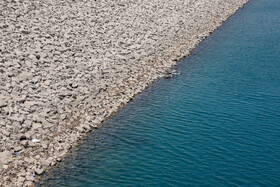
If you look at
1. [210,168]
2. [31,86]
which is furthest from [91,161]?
[31,86]

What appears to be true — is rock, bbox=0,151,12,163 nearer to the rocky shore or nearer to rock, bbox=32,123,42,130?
the rocky shore

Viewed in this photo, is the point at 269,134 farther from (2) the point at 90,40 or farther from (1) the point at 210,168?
(2) the point at 90,40

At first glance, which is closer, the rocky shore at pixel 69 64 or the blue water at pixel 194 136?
the blue water at pixel 194 136

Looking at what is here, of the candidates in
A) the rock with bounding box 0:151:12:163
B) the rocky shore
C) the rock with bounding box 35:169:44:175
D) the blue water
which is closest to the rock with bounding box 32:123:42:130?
the rocky shore

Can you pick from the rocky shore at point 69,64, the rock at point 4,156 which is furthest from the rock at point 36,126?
the rock at point 4,156

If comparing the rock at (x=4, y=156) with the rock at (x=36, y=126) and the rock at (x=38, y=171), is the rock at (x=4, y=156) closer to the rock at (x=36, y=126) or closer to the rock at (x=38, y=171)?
the rock at (x=38, y=171)

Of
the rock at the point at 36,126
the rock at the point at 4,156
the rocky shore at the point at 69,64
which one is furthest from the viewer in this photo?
the rock at the point at 36,126

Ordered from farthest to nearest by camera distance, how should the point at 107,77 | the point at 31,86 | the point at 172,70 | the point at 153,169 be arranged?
1. the point at 172,70
2. the point at 107,77
3. the point at 31,86
4. the point at 153,169
